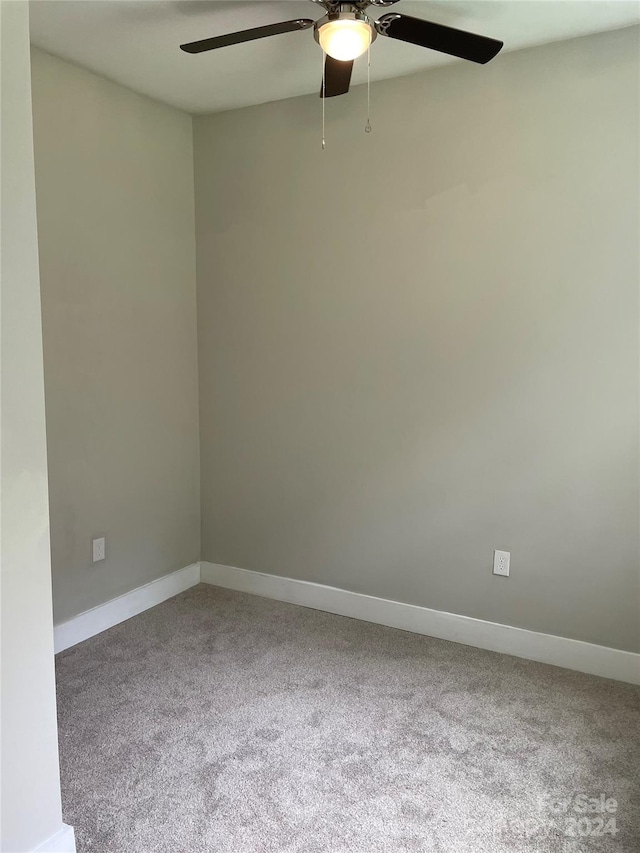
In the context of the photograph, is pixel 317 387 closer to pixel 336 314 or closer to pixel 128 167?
pixel 336 314

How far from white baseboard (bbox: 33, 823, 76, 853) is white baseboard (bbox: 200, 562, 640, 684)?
1747mm

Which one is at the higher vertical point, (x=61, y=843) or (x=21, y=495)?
(x=21, y=495)

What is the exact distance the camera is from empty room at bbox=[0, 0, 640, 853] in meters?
1.98

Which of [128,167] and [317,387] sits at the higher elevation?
[128,167]

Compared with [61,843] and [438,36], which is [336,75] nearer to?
[438,36]

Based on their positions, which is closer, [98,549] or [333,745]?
[333,745]

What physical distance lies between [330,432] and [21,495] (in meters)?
1.86

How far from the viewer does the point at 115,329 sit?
10.1ft

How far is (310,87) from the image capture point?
3027mm

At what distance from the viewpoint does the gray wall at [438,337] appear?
260 centimetres

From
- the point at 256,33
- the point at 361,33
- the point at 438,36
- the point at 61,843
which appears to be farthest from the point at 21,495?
the point at 438,36

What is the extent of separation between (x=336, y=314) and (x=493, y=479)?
1071mm

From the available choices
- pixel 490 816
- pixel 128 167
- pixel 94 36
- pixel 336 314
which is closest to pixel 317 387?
pixel 336 314

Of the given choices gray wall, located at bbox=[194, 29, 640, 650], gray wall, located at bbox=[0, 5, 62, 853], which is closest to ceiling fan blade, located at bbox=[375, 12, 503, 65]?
gray wall, located at bbox=[194, 29, 640, 650]
